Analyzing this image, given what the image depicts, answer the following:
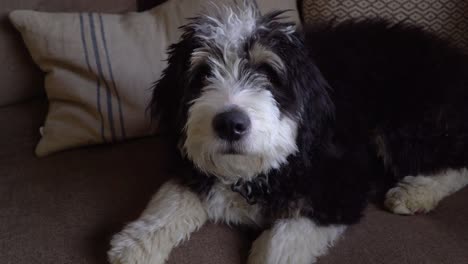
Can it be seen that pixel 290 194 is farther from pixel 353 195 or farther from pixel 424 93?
pixel 424 93

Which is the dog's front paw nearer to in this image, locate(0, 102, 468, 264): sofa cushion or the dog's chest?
locate(0, 102, 468, 264): sofa cushion

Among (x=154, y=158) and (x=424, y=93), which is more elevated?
(x=424, y=93)

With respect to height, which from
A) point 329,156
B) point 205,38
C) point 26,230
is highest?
point 205,38

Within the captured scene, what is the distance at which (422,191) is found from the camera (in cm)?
140

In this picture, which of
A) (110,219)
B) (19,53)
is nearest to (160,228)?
(110,219)

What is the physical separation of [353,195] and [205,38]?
1.93 ft

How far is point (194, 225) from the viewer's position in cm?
130

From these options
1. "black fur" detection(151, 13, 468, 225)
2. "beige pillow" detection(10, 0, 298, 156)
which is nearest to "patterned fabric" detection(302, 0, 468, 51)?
"black fur" detection(151, 13, 468, 225)

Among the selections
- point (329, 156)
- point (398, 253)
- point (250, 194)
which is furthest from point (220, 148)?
point (398, 253)

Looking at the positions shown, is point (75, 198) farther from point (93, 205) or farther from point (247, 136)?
point (247, 136)

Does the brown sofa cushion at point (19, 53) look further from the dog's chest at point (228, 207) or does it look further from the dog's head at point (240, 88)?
the dog's chest at point (228, 207)

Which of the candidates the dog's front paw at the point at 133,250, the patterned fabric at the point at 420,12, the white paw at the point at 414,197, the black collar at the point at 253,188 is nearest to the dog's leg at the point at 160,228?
the dog's front paw at the point at 133,250

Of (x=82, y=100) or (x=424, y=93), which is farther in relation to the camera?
(x=82, y=100)

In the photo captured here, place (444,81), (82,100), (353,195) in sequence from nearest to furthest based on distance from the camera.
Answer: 1. (353,195)
2. (444,81)
3. (82,100)
